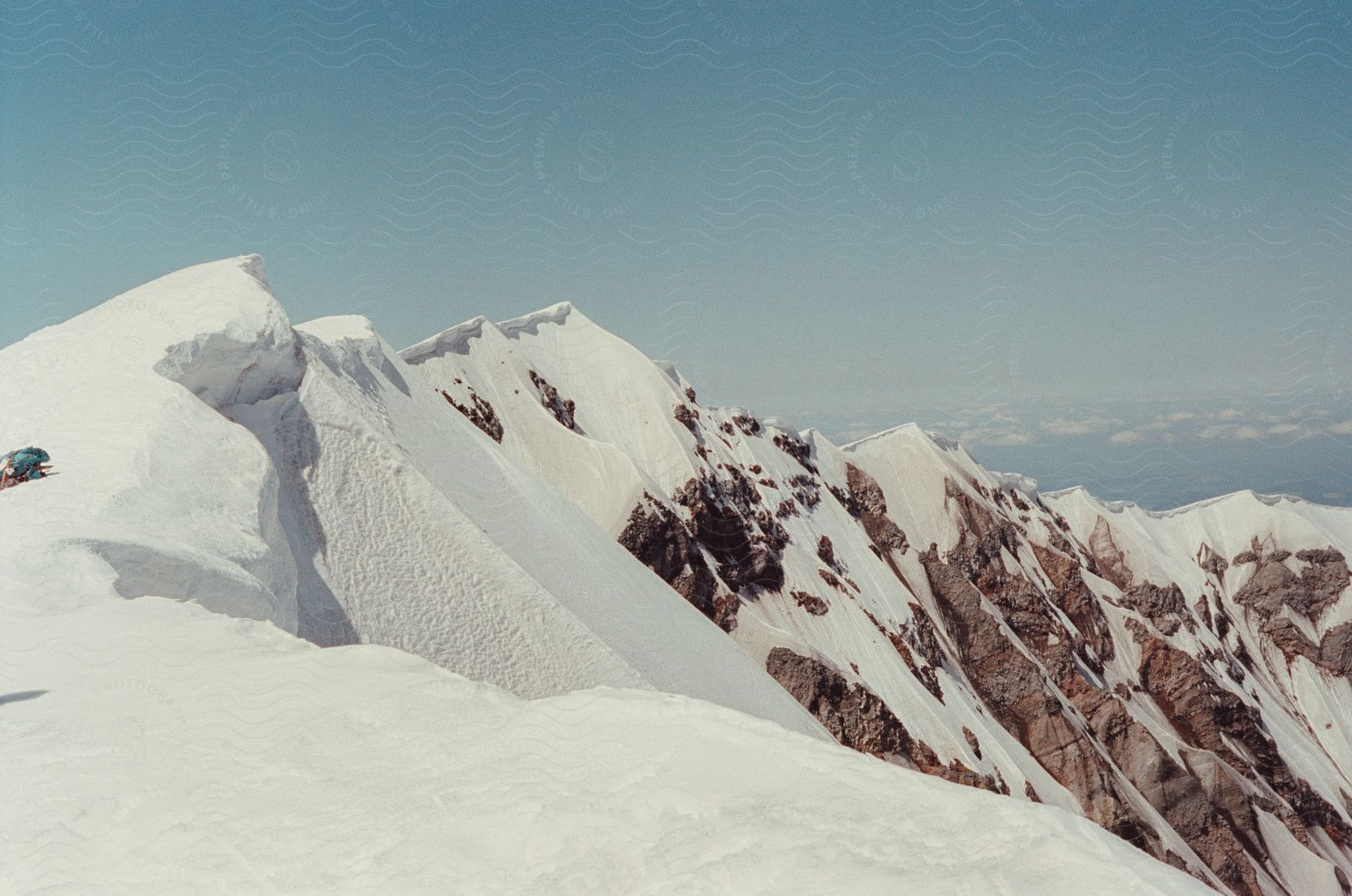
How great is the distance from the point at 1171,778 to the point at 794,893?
5177cm

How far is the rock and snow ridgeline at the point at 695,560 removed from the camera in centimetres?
1150

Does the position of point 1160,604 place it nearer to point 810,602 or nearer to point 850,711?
point 810,602

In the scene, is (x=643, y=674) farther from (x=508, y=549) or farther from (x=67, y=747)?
(x=67, y=747)

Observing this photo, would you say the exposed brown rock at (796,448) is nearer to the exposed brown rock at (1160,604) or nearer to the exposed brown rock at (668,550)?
the exposed brown rock at (668,550)

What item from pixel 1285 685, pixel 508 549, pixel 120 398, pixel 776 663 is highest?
pixel 120 398

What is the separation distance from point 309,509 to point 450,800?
38.6 feet

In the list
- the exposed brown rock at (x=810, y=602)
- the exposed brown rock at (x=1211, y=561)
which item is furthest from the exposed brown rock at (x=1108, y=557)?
the exposed brown rock at (x=810, y=602)

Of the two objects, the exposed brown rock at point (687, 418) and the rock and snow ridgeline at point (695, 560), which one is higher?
the exposed brown rock at point (687, 418)

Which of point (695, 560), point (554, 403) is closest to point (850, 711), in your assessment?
point (695, 560)

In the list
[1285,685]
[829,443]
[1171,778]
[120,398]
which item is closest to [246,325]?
[120,398]

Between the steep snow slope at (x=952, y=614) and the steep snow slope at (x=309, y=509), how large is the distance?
1156cm

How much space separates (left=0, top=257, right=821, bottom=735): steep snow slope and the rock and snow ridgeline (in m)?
0.06

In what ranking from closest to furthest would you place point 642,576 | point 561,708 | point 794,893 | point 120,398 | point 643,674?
point 794,893
point 561,708
point 120,398
point 643,674
point 642,576

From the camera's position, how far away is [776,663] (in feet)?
105
